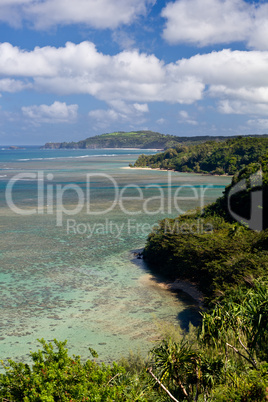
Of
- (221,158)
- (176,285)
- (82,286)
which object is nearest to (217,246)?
(176,285)

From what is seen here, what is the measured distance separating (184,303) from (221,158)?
9828 cm

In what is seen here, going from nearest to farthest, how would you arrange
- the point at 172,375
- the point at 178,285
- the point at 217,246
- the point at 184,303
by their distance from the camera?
the point at 172,375
the point at 184,303
the point at 217,246
the point at 178,285

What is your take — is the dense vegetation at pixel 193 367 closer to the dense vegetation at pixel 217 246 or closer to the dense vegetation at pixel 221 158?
the dense vegetation at pixel 217 246

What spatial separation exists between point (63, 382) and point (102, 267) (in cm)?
1849

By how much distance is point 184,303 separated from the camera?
2148cm

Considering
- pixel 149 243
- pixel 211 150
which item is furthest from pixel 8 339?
pixel 211 150

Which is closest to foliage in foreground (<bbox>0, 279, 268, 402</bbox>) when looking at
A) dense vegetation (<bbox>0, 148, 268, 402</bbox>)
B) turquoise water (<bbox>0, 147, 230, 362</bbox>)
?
dense vegetation (<bbox>0, 148, 268, 402</bbox>)

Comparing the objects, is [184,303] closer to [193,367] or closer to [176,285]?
[176,285]

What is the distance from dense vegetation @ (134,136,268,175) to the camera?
359 ft

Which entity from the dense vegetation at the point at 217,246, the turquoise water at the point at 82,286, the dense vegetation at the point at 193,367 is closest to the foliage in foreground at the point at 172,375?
the dense vegetation at the point at 193,367

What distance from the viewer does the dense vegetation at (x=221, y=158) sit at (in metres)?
109

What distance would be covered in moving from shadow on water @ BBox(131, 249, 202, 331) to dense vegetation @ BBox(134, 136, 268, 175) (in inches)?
3201

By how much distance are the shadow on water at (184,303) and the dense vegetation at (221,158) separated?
81306 mm

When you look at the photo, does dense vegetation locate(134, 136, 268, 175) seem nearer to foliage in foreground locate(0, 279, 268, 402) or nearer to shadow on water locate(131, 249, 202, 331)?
shadow on water locate(131, 249, 202, 331)
